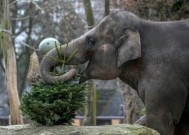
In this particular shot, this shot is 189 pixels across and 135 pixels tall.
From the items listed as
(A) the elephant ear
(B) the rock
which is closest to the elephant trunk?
(A) the elephant ear

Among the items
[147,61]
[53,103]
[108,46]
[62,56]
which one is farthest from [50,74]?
[147,61]

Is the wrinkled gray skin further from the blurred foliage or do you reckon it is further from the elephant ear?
the blurred foliage

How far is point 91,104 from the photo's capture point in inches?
496

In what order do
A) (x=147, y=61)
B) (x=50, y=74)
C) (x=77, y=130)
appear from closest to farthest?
(x=77, y=130), (x=50, y=74), (x=147, y=61)

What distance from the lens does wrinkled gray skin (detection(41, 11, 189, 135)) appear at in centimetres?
600

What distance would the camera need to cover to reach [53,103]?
5.47 meters

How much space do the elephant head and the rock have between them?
969 mm

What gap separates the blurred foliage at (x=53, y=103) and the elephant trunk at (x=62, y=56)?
0.39ft

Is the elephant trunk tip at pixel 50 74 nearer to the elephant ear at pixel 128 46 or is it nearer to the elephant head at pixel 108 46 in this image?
the elephant head at pixel 108 46

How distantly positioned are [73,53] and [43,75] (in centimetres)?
52

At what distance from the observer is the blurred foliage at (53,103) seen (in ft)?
18.0

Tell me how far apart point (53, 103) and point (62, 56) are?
3.02ft

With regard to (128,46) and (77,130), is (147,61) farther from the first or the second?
(77,130)

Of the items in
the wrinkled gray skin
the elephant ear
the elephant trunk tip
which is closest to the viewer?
the elephant trunk tip
